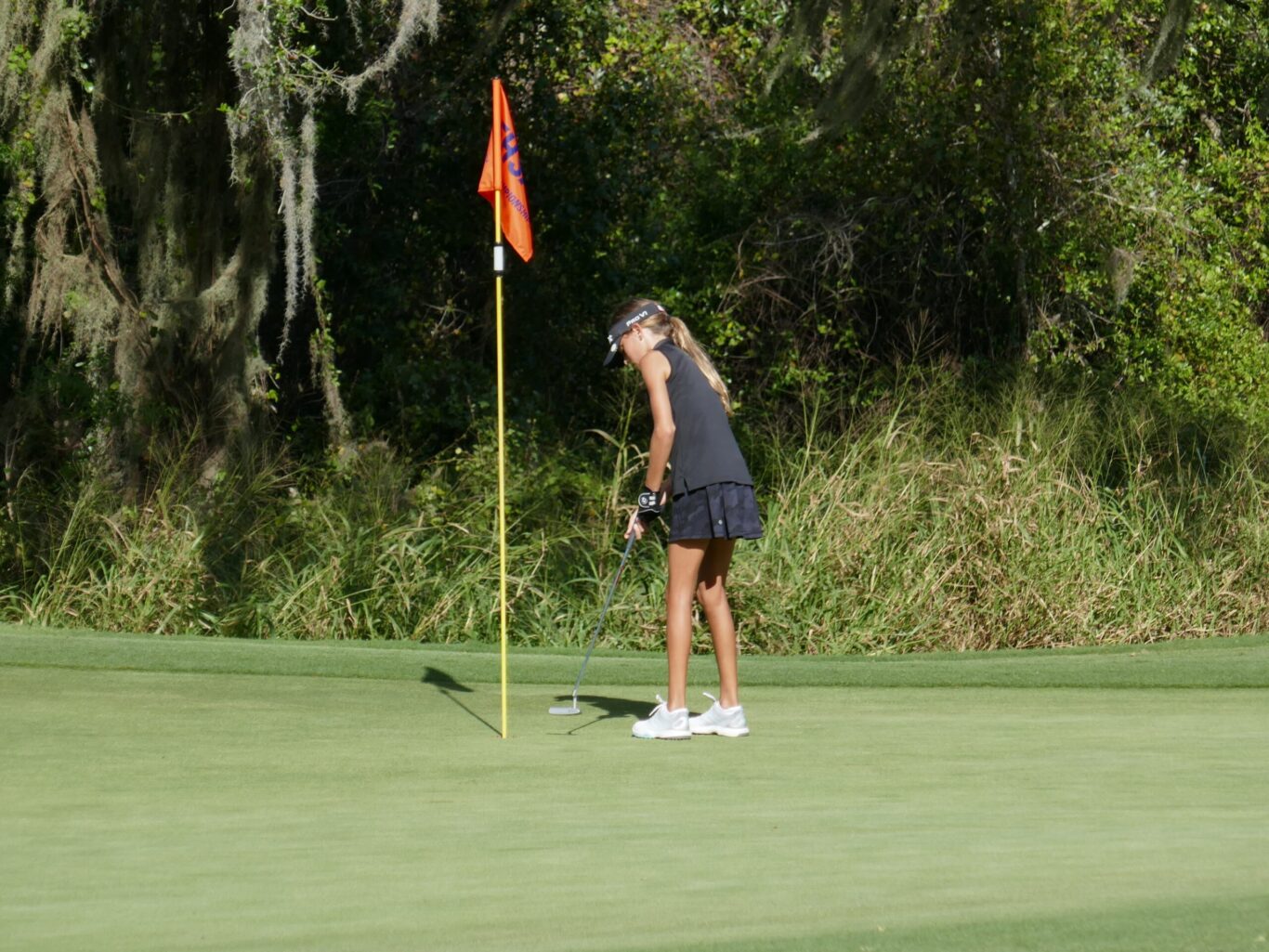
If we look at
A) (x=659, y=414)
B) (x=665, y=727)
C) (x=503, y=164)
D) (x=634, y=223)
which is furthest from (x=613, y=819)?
(x=634, y=223)

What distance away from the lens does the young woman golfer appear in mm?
7164

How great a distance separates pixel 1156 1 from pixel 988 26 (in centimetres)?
225

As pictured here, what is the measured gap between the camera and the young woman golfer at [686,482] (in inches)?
282

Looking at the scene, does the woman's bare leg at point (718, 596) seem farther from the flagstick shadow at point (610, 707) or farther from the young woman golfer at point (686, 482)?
the flagstick shadow at point (610, 707)

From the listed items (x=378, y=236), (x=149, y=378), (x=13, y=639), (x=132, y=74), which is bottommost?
(x=13, y=639)

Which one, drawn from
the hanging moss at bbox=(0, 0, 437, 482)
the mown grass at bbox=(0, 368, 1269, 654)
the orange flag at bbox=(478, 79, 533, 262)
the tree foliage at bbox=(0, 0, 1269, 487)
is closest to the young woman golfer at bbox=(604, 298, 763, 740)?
the orange flag at bbox=(478, 79, 533, 262)

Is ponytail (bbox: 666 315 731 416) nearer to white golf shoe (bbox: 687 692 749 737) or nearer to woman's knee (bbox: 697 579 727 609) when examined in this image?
woman's knee (bbox: 697 579 727 609)

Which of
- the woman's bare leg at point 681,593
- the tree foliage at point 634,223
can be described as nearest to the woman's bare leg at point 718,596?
the woman's bare leg at point 681,593

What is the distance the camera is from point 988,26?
18.3 metres

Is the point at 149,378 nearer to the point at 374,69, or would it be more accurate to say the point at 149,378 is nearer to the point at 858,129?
the point at 374,69

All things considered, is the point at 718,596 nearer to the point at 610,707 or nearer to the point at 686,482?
the point at 686,482

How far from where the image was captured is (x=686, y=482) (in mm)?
7230

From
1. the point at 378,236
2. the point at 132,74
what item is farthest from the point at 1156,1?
the point at 132,74

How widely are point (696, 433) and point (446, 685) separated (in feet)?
7.64
